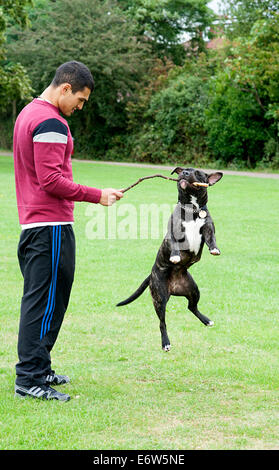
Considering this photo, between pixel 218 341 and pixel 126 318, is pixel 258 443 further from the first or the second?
pixel 126 318

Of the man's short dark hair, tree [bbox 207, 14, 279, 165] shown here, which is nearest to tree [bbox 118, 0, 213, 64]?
tree [bbox 207, 14, 279, 165]

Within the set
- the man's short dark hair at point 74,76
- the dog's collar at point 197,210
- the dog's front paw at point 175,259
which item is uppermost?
the man's short dark hair at point 74,76

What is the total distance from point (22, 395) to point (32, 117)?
82.7 inches

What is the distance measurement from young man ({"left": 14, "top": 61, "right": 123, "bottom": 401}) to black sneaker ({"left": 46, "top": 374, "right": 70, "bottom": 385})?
0.38ft

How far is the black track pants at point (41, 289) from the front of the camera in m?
4.80

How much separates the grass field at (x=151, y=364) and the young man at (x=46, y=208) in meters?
0.41

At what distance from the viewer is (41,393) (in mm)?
4902

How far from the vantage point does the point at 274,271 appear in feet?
31.7

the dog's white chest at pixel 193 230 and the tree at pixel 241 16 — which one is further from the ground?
the tree at pixel 241 16

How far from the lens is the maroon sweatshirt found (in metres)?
4.56

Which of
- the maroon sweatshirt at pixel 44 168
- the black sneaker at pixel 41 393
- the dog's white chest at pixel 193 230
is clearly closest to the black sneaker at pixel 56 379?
the black sneaker at pixel 41 393

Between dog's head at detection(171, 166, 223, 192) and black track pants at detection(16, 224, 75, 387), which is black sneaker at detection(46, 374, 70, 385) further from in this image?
dog's head at detection(171, 166, 223, 192)

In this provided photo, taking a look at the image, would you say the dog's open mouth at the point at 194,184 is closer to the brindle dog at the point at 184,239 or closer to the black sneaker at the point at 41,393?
the brindle dog at the point at 184,239

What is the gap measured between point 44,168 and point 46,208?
33 centimetres
